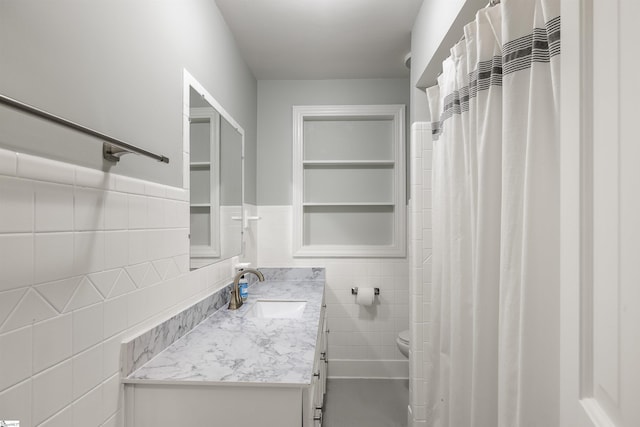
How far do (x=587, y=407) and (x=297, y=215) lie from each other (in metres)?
2.53

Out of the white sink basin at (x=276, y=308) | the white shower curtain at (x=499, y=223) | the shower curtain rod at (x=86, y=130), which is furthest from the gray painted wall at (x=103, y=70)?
the white shower curtain at (x=499, y=223)

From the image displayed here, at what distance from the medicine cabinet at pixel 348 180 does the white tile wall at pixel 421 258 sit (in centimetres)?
84

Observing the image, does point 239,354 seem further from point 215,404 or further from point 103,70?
point 103,70

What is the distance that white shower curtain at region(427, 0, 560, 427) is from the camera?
90 centimetres

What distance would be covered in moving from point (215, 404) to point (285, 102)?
101 inches

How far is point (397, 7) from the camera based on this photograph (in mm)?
2002

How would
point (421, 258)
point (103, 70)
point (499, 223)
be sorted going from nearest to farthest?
1. point (103, 70)
2. point (499, 223)
3. point (421, 258)

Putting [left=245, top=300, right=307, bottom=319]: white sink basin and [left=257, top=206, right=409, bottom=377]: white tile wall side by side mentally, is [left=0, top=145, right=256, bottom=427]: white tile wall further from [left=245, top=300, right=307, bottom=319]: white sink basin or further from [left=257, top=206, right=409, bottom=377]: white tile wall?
[left=257, top=206, right=409, bottom=377]: white tile wall

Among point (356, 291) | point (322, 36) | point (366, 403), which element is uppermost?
point (322, 36)

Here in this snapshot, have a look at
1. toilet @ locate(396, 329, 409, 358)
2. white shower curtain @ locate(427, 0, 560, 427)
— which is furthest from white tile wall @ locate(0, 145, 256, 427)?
toilet @ locate(396, 329, 409, 358)

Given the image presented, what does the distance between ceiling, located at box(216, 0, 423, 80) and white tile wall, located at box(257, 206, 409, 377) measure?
1.26 meters

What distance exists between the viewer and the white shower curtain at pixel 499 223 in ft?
2.94

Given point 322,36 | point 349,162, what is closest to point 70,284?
point 322,36

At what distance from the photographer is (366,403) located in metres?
2.54
